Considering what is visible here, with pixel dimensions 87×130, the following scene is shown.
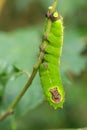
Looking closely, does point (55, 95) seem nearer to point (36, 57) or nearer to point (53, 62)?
point (53, 62)

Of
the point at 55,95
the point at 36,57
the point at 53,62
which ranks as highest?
the point at 53,62

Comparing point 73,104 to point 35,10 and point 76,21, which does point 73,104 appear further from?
point 35,10

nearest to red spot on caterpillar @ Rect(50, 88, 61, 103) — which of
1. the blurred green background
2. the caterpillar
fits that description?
the caterpillar

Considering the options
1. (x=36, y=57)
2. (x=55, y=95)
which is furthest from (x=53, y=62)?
(x=36, y=57)

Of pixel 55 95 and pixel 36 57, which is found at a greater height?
pixel 55 95

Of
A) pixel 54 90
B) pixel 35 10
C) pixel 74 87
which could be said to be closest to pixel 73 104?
pixel 74 87

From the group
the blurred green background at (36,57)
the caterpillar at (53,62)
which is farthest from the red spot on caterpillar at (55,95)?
the blurred green background at (36,57)

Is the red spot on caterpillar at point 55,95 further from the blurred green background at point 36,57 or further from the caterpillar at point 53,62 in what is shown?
the blurred green background at point 36,57
